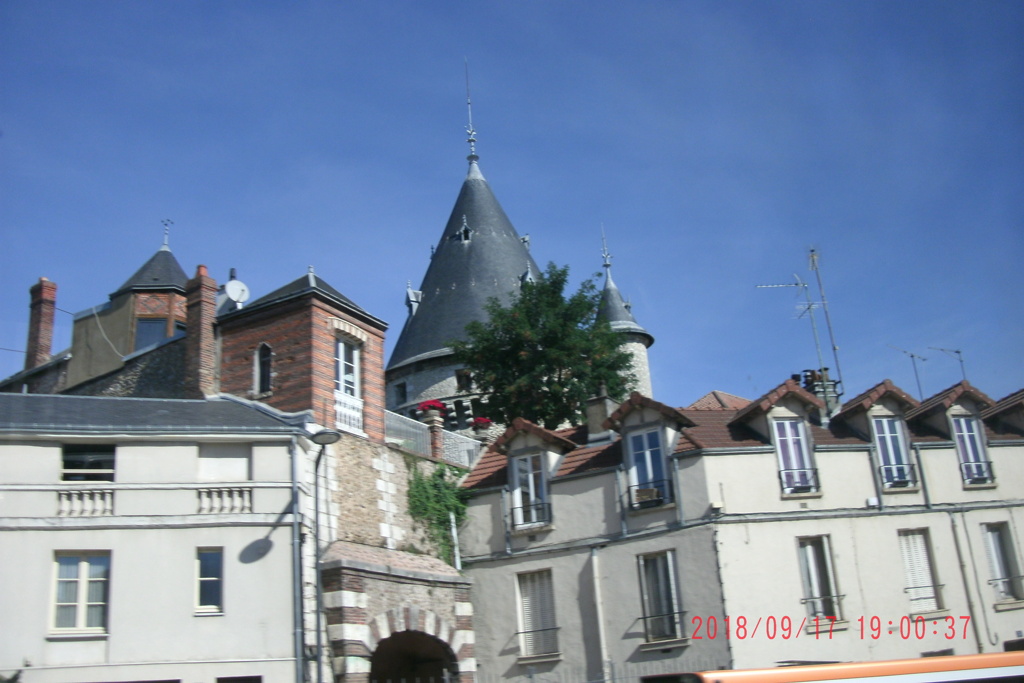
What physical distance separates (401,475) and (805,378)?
11.9 m

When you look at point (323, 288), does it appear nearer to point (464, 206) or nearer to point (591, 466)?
point (591, 466)

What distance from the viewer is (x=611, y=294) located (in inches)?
1813

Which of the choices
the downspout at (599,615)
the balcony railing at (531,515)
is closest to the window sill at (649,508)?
the downspout at (599,615)

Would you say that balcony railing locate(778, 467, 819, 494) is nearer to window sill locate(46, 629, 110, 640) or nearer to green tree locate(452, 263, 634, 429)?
green tree locate(452, 263, 634, 429)

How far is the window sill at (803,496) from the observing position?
1753 cm

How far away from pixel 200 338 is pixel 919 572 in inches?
547

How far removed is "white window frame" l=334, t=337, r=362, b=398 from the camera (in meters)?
18.3

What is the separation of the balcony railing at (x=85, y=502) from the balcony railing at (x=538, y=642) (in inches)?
302

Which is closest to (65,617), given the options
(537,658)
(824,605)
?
(537,658)

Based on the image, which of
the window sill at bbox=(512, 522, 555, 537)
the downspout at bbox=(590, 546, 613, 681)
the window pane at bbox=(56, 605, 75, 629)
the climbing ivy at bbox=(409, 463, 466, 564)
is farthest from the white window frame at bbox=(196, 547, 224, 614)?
the downspout at bbox=(590, 546, 613, 681)

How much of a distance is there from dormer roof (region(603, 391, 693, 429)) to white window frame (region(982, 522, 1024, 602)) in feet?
21.3

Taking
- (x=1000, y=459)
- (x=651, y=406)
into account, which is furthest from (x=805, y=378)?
(x=651, y=406)

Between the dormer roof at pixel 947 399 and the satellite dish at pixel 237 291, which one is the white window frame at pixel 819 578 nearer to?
the dormer roof at pixel 947 399

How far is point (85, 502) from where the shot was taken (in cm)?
1442
